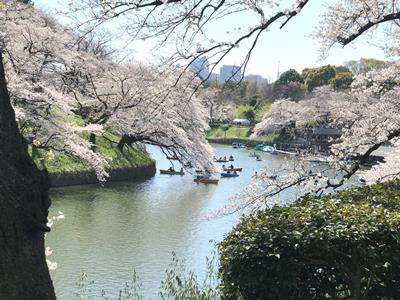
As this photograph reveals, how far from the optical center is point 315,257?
3.70m

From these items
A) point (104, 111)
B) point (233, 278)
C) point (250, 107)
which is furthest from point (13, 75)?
point (250, 107)

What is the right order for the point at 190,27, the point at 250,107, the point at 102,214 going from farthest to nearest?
the point at 250,107, the point at 102,214, the point at 190,27

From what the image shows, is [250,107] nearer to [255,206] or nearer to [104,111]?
[104,111]

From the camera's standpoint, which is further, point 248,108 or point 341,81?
point 248,108

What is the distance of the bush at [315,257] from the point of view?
361 cm

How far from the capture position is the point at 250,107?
65.2m

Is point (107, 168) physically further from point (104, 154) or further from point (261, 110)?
point (261, 110)

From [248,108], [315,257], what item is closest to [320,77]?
[248,108]

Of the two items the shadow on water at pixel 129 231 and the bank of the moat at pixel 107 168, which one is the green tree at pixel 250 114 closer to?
the bank of the moat at pixel 107 168

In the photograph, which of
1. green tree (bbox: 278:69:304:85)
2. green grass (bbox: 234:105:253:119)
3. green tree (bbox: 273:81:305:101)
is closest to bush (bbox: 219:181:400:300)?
green tree (bbox: 273:81:305:101)

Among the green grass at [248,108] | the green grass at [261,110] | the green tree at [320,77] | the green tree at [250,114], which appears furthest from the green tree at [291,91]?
the green tree at [250,114]

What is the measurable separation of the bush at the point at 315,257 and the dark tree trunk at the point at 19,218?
1.62 meters

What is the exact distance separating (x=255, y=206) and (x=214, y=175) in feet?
67.8

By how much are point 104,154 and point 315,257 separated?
63.5 feet
